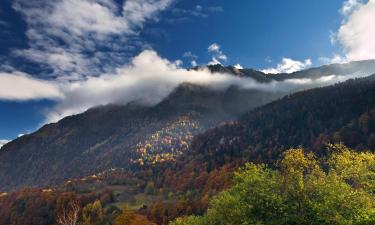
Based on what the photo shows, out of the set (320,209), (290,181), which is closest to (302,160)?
(290,181)

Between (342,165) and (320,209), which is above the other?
(342,165)

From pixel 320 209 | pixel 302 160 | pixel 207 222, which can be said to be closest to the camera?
pixel 320 209

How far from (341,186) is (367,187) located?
6.52 meters

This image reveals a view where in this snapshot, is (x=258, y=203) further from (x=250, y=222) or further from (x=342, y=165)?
(x=342, y=165)

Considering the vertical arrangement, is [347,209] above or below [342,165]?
below

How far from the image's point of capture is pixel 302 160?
7200cm

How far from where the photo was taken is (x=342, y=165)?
76500 millimetres

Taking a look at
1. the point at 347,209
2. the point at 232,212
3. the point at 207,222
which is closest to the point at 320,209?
the point at 347,209

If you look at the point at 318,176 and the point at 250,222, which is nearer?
the point at 250,222

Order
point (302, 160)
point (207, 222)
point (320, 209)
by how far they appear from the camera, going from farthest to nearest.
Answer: point (207, 222)
point (302, 160)
point (320, 209)

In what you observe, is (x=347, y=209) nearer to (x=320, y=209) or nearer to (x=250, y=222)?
(x=320, y=209)

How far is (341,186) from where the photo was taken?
70.1m

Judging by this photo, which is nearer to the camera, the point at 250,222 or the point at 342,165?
the point at 250,222

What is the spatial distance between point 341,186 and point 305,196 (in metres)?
5.91
